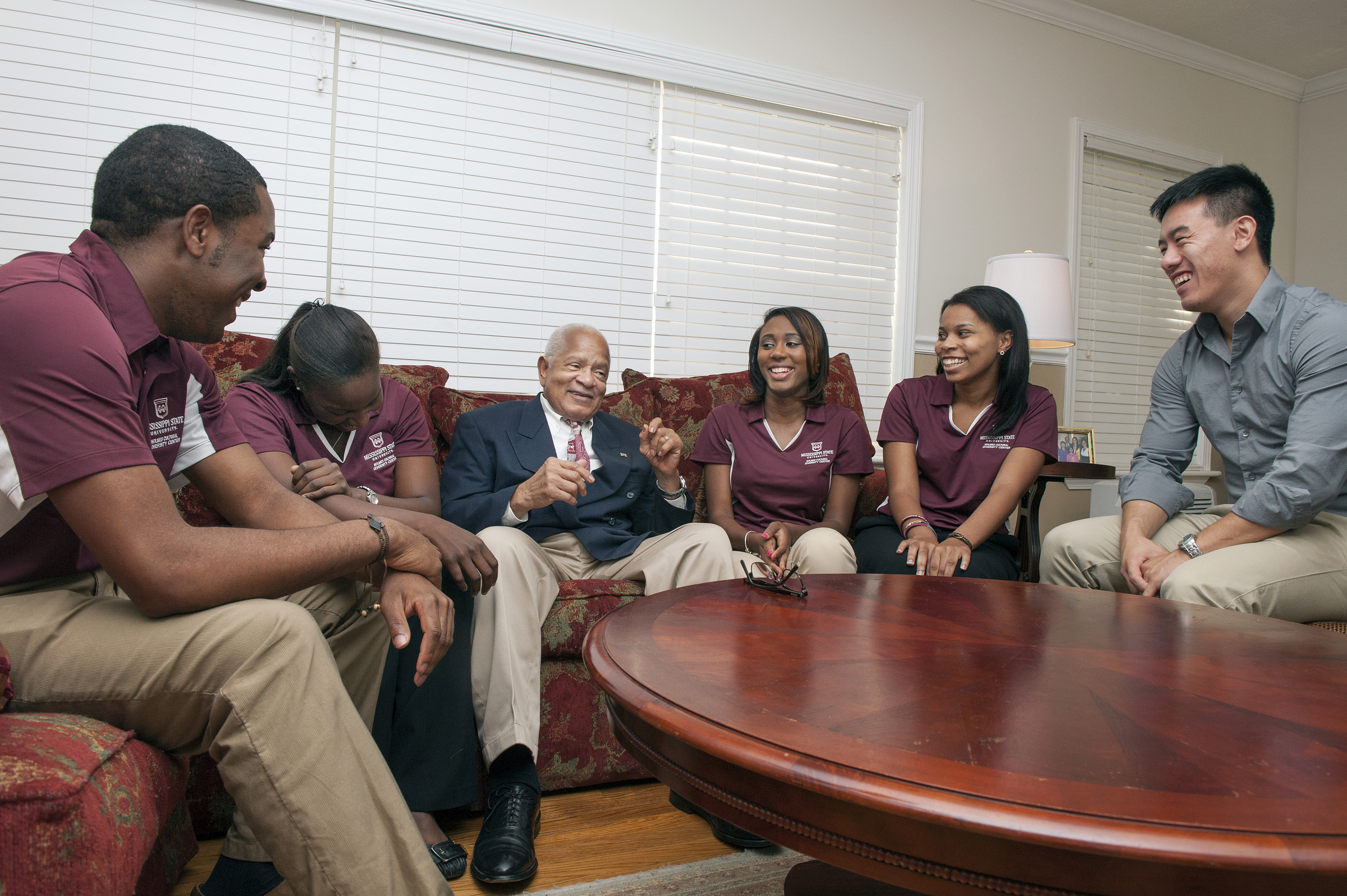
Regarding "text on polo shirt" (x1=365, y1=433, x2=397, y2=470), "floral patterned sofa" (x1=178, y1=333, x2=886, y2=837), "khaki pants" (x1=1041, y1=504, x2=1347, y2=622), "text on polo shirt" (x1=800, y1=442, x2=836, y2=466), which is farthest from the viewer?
"text on polo shirt" (x1=800, y1=442, x2=836, y2=466)

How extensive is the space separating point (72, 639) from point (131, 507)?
0.63ft

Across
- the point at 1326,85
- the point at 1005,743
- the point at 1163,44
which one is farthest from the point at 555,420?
the point at 1326,85

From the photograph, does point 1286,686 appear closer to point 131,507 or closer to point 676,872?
point 676,872

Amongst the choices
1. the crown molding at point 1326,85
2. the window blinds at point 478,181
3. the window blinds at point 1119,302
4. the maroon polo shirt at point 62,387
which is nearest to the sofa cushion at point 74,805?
the maroon polo shirt at point 62,387

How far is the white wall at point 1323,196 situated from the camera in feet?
15.5

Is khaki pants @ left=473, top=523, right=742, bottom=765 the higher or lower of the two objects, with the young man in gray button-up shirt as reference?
lower

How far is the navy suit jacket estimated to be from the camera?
207cm

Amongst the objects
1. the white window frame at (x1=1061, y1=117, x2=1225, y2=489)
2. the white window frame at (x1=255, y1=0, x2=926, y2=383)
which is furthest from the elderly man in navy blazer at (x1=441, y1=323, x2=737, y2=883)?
the white window frame at (x1=1061, y1=117, x2=1225, y2=489)

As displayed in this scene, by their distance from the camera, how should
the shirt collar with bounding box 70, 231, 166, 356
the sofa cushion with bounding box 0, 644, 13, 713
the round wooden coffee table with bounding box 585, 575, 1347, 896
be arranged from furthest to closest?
the shirt collar with bounding box 70, 231, 166, 356 → the sofa cushion with bounding box 0, 644, 13, 713 → the round wooden coffee table with bounding box 585, 575, 1347, 896

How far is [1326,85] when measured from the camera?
4.80 metres

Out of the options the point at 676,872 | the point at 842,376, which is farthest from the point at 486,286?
the point at 676,872

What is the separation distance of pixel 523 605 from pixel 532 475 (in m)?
0.48

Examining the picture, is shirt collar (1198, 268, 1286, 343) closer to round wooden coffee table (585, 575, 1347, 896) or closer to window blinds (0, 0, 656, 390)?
round wooden coffee table (585, 575, 1347, 896)

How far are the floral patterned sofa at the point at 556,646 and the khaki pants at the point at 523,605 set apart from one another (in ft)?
0.21
